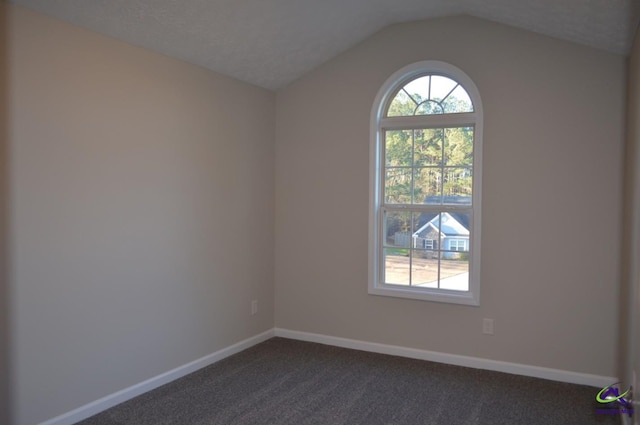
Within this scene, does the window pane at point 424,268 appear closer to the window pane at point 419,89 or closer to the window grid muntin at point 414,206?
the window grid muntin at point 414,206

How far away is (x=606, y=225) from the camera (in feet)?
11.1

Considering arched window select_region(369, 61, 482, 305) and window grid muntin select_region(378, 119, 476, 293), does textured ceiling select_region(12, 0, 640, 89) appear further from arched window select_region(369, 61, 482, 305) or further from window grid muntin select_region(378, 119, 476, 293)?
window grid muntin select_region(378, 119, 476, 293)

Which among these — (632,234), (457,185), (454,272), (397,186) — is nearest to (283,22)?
(397,186)

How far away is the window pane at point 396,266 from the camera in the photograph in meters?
4.17

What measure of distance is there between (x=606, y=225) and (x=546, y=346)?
97 cm

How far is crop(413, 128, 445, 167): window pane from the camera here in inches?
157

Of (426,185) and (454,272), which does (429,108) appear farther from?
(454,272)

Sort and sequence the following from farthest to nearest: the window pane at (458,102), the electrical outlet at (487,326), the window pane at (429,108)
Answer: the window pane at (429,108)
the window pane at (458,102)
the electrical outlet at (487,326)

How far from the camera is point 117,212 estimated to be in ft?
10.2

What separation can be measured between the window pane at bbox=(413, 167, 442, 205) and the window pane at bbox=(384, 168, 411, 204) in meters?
0.07

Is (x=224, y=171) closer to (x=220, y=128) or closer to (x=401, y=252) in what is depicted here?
(x=220, y=128)

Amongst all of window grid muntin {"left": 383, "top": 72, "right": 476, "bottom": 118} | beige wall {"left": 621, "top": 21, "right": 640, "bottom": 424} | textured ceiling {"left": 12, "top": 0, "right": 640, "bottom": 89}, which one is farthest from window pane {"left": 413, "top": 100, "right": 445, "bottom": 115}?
beige wall {"left": 621, "top": 21, "right": 640, "bottom": 424}

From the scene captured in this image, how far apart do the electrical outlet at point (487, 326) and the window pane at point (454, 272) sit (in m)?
0.29

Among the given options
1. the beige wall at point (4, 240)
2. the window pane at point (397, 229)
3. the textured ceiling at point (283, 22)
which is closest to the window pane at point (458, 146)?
the window pane at point (397, 229)
